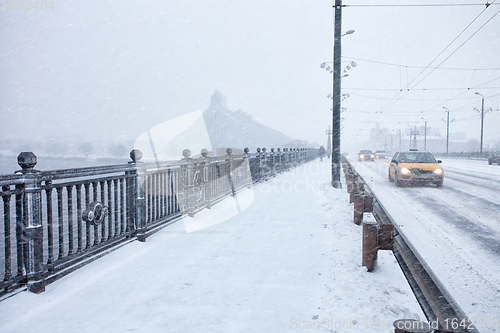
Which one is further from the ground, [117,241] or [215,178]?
[215,178]

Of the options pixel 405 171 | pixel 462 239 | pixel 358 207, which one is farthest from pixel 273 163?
pixel 462 239

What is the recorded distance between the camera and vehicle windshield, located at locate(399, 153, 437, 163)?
535 inches

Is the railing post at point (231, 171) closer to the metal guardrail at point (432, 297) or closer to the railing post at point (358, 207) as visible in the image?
the railing post at point (358, 207)

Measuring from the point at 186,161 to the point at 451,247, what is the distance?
16.6 feet

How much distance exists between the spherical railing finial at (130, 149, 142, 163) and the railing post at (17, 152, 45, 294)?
5.85 feet

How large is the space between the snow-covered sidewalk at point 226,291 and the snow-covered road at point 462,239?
0.65 metres

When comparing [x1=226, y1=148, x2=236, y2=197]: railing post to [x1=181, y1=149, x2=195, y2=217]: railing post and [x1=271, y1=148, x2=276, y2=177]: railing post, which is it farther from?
[x1=271, y1=148, x2=276, y2=177]: railing post

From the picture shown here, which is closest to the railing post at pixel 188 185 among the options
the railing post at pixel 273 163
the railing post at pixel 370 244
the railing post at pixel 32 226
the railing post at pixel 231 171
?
the railing post at pixel 231 171

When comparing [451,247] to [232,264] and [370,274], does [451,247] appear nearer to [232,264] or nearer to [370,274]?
[370,274]

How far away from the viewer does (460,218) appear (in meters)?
7.10

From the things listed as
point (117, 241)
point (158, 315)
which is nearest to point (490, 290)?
point (158, 315)

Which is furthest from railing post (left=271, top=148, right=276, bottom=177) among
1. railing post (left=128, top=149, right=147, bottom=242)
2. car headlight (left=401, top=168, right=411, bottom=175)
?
railing post (left=128, top=149, right=147, bottom=242)

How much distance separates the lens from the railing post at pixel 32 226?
11.0ft

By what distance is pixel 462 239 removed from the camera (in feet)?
18.1
